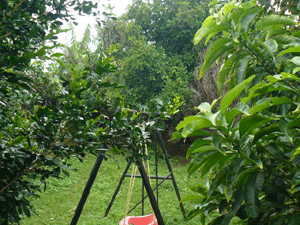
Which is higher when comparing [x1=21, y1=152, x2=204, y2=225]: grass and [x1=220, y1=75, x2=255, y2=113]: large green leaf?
[x1=220, y1=75, x2=255, y2=113]: large green leaf

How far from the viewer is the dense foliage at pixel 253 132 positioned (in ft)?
2.67

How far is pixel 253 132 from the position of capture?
91 centimetres

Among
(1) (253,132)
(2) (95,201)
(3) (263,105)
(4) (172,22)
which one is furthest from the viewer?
(4) (172,22)

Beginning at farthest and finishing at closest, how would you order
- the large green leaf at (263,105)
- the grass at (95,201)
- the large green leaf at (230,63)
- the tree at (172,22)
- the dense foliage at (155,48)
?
the tree at (172,22) → the dense foliage at (155,48) → the grass at (95,201) → the large green leaf at (230,63) → the large green leaf at (263,105)

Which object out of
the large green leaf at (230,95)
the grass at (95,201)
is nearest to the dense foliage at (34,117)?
the large green leaf at (230,95)

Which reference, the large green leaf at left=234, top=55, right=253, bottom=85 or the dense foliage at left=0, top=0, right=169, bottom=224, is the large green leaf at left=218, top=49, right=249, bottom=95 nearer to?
the large green leaf at left=234, top=55, right=253, bottom=85

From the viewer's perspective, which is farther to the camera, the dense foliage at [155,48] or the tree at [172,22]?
the tree at [172,22]

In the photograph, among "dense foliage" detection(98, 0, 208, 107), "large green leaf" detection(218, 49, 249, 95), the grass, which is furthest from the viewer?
"dense foliage" detection(98, 0, 208, 107)

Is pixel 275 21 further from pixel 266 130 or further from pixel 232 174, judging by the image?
pixel 232 174

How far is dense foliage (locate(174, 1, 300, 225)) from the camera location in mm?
813

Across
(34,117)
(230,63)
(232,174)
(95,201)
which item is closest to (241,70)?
(230,63)

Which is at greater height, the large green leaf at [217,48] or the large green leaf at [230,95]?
the large green leaf at [217,48]

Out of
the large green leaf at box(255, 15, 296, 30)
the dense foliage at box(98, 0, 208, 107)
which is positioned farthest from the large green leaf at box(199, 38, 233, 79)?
the dense foliage at box(98, 0, 208, 107)

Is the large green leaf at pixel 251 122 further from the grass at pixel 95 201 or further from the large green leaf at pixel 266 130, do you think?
the grass at pixel 95 201
